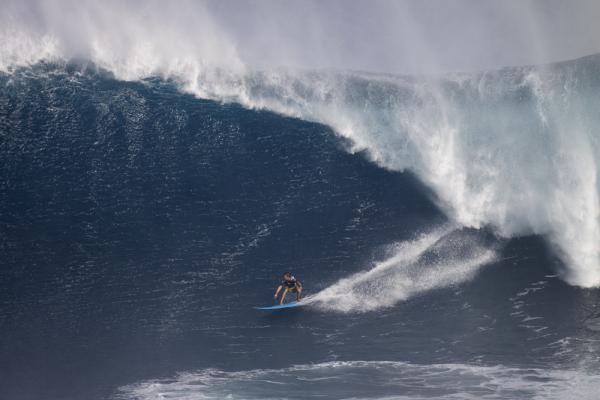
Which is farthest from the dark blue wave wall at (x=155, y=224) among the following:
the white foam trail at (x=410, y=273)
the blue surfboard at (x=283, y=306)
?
the white foam trail at (x=410, y=273)

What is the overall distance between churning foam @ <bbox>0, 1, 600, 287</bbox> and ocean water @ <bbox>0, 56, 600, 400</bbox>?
74 mm

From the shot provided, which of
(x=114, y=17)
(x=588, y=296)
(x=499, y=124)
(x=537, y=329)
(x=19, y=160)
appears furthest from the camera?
(x=114, y=17)

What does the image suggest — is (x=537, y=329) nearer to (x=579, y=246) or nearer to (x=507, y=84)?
(x=579, y=246)

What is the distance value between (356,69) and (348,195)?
7.38 meters

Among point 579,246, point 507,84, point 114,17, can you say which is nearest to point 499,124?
point 507,84

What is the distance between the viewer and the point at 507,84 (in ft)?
72.6

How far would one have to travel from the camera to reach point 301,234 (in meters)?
18.4

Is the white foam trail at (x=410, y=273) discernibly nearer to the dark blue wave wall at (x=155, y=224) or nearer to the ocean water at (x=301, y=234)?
the ocean water at (x=301, y=234)

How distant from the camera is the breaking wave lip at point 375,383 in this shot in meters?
13.4

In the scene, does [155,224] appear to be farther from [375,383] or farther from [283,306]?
[375,383]

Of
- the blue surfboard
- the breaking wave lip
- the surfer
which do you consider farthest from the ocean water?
the surfer

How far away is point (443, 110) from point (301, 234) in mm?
7290

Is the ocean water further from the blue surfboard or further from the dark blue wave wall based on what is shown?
the blue surfboard

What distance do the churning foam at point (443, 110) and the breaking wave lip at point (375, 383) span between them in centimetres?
461
